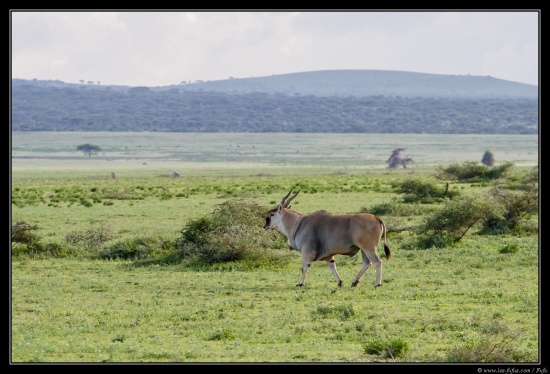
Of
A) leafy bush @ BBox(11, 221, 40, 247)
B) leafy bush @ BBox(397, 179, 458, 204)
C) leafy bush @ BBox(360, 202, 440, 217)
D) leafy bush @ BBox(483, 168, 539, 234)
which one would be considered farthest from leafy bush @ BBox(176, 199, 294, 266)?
leafy bush @ BBox(397, 179, 458, 204)

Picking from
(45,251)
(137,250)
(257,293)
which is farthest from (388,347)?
(45,251)

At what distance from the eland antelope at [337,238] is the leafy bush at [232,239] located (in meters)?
2.79

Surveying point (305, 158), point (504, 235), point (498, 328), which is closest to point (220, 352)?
point (498, 328)

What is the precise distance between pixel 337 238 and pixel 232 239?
13.5 feet

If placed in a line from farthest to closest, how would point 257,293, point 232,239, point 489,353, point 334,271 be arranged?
point 232,239 < point 334,271 < point 257,293 < point 489,353

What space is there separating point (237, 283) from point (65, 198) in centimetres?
2906

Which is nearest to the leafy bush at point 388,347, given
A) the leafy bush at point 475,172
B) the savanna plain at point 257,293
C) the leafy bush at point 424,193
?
the savanna plain at point 257,293

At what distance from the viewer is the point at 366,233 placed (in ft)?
55.4

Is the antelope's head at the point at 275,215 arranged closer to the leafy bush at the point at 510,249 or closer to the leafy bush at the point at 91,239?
the leafy bush at the point at 510,249

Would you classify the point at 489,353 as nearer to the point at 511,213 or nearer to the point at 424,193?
the point at 511,213

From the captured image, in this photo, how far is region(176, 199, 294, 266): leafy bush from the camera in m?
20.7

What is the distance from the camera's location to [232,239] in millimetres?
20641
